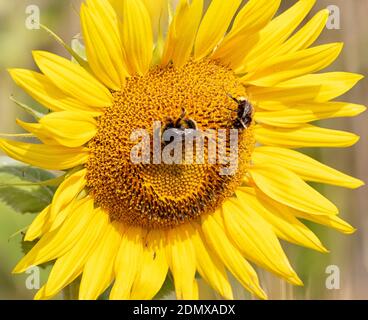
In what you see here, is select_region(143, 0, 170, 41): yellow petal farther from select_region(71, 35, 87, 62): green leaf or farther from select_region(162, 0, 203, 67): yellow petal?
select_region(71, 35, 87, 62): green leaf

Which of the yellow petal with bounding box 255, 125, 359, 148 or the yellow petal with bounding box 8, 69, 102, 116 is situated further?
the yellow petal with bounding box 255, 125, 359, 148

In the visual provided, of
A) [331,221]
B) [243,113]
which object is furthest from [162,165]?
[331,221]

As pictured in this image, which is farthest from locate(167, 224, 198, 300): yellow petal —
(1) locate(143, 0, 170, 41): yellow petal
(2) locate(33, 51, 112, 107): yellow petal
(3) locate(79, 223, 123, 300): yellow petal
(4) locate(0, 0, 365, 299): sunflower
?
(1) locate(143, 0, 170, 41): yellow petal

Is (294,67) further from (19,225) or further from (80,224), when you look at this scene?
(19,225)

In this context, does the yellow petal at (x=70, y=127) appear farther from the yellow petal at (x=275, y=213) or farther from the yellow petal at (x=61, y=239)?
the yellow petal at (x=275, y=213)

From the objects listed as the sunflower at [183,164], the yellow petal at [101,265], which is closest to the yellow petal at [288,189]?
the sunflower at [183,164]
